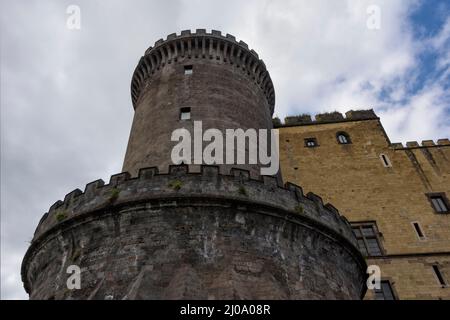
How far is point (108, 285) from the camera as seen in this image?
8359mm

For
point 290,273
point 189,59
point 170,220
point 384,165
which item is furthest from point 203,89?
point 384,165

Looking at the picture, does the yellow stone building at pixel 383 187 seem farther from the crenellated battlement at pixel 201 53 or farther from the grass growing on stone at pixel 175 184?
the grass growing on stone at pixel 175 184

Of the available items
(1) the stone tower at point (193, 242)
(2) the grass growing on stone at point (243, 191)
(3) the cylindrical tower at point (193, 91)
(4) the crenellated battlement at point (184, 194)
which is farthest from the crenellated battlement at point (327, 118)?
(2) the grass growing on stone at point (243, 191)

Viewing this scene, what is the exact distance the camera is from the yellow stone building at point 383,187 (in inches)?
699

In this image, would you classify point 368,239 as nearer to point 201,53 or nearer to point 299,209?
point 299,209

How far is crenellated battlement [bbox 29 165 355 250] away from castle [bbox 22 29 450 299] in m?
0.03

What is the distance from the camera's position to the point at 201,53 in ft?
56.6

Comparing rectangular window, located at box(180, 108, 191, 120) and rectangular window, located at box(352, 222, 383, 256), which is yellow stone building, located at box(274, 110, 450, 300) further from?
rectangular window, located at box(180, 108, 191, 120)

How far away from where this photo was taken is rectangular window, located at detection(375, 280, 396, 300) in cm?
1686

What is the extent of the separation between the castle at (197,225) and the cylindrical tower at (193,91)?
0.06 metres

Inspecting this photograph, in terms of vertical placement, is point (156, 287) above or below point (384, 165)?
below

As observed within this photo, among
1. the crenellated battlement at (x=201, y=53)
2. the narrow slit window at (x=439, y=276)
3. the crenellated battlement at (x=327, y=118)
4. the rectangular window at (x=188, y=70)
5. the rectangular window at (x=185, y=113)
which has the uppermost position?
the crenellated battlement at (x=327, y=118)

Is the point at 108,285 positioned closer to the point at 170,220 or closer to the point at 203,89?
the point at 170,220

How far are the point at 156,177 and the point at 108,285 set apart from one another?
9.23ft
